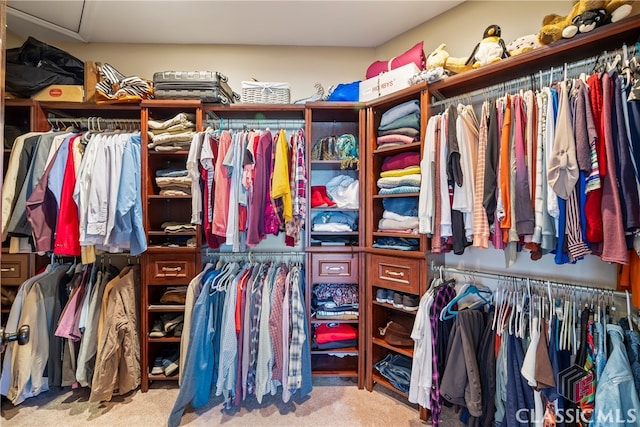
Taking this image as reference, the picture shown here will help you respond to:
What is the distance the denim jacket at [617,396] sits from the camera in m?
1.16

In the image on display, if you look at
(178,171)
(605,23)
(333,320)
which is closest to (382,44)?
(605,23)

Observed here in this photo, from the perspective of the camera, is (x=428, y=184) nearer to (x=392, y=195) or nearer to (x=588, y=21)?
(x=392, y=195)

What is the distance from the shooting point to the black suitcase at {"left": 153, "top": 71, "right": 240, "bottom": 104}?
6.59 ft

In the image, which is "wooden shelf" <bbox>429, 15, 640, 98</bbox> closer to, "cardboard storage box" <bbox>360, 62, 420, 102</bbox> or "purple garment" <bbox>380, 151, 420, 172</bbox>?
"cardboard storage box" <bbox>360, 62, 420, 102</bbox>

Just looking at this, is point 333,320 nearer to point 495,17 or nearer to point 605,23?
point 605,23

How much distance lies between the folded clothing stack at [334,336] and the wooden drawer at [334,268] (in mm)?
358

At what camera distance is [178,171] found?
2059mm

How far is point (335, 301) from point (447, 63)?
5.77ft

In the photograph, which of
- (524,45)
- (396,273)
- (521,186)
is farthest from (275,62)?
(521,186)

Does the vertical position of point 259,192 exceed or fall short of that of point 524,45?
it falls short

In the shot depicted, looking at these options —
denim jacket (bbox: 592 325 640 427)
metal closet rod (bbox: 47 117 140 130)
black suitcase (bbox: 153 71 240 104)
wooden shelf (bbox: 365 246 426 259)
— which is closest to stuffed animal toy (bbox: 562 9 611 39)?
wooden shelf (bbox: 365 246 426 259)

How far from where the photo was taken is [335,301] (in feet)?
6.90

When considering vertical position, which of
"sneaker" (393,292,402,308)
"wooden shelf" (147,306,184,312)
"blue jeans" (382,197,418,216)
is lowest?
"wooden shelf" (147,306,184,312)

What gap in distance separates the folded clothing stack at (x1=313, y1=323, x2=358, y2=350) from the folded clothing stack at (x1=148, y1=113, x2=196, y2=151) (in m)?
1.64
